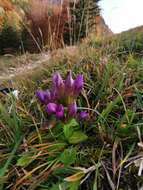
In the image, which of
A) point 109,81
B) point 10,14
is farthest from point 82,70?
point 10,14

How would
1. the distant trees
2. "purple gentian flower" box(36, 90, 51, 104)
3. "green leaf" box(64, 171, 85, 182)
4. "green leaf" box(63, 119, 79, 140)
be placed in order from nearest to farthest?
"green leaf" box(64, 171, 85, 182) → "green leaf" box(63, 119, 79, 140) → "purple gentian flower" box(36, 90, 51, 104) → the distant trees

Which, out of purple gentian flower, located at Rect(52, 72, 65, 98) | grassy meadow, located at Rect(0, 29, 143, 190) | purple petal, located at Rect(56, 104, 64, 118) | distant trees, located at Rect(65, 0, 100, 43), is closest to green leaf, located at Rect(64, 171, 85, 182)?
grassy meadow, located at Rect(0, 29, 143, 190)

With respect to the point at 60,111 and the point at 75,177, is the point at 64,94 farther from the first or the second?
the point at 75,177

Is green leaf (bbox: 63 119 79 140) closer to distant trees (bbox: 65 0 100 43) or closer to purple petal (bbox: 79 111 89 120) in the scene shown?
purple petal (bbox: 79 111 89 120)

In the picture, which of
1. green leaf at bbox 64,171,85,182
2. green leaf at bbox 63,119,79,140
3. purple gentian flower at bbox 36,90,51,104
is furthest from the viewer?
purple gentian flower at bbox 36,90,51,104

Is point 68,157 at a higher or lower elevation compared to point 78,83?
lower

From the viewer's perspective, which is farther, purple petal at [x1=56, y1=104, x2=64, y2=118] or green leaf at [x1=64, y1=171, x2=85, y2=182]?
purple petal at [x1=56, y1=104, x2=64, y2=118]

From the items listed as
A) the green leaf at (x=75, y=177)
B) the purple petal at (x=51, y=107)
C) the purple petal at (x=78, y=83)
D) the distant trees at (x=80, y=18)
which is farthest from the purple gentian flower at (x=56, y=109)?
the distant trees at (x=80, y=18)

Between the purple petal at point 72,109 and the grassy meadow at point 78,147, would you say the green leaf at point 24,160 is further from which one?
the purple petal at point 72,109

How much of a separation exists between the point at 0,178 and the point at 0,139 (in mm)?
273

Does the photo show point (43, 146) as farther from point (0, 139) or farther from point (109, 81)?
point (109, 81)

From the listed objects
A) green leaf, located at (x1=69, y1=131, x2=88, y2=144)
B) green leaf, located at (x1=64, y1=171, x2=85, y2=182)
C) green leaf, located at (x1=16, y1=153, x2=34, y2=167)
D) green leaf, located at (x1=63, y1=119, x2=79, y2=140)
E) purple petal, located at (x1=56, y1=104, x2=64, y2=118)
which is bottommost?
green leaf, located at (x1=64, y1=171, x2=85, y2=182)

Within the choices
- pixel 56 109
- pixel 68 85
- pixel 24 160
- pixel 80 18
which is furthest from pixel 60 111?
pixel 80 18

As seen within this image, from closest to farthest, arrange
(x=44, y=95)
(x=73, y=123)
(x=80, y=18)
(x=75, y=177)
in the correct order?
(x=75, y=177), (x=73, y=123), (x=44, y=95), (x=80, y=18)
